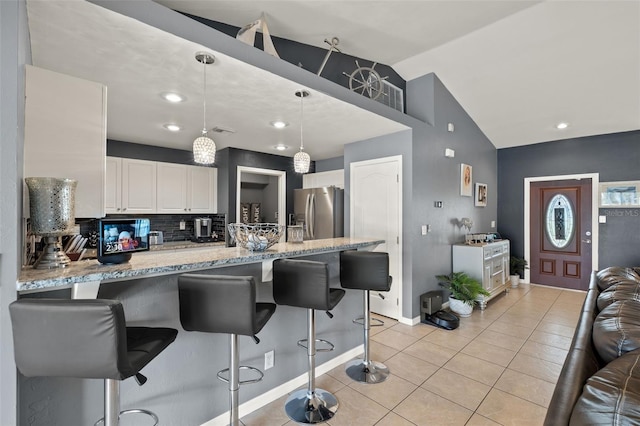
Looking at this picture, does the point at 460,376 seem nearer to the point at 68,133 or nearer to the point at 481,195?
the point at 68,133

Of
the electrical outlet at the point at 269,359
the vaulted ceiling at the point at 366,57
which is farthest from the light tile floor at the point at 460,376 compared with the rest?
the vaulted ceiling at the point at 366,57

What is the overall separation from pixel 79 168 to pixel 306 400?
2.04 meters

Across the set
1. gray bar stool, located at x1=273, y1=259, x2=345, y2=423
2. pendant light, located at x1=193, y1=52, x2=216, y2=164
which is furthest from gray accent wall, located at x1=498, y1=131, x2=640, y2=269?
pendant light, located at x1=193, y1=52, x2=216, y2=164

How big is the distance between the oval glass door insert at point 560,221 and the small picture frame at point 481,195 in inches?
48.1

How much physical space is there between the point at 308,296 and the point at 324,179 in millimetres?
3860

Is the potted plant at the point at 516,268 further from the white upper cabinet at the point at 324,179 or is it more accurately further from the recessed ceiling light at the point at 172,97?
the recessed ceiling light at the point at 172,97

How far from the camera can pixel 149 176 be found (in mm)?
4324

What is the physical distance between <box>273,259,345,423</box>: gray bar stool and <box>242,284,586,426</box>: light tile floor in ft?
0.28

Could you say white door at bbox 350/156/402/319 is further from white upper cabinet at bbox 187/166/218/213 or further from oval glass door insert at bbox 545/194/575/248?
oval glass door insert at bbox 545/194/575/248

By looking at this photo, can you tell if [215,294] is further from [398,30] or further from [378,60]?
[378,60]

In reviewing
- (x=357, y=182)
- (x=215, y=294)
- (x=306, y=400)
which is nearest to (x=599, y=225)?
(x=357, y=182)

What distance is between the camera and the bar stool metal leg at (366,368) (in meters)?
2.49

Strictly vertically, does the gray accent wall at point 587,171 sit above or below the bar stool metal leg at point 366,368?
above

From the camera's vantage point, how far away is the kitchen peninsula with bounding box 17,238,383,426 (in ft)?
4.21
